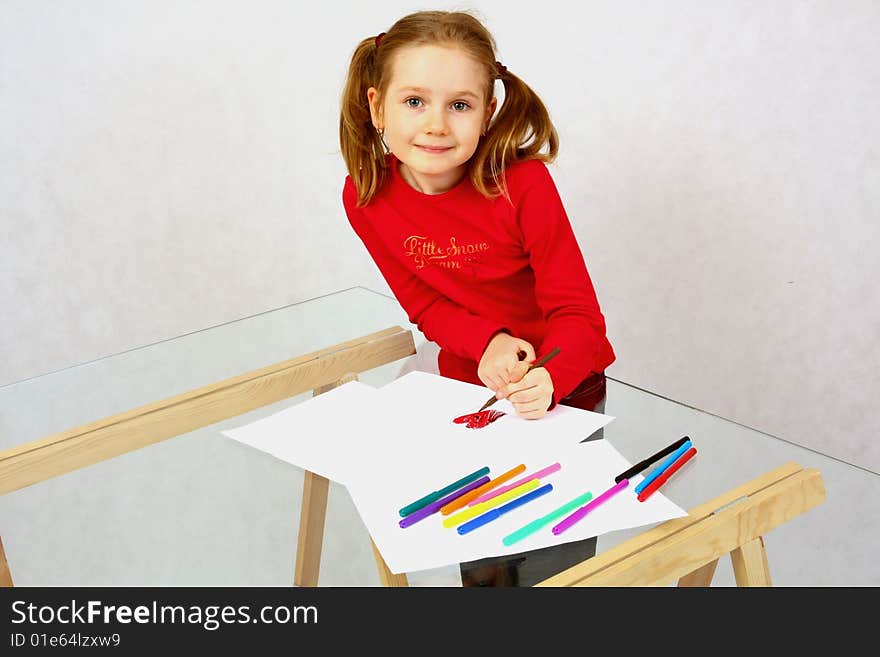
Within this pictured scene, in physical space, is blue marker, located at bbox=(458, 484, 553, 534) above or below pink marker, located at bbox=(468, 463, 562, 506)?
below

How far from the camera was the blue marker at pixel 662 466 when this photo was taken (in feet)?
2.94

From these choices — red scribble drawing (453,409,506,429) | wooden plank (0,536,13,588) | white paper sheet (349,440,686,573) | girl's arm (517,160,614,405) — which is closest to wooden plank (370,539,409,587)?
white paper sheet (349,440,686,573)

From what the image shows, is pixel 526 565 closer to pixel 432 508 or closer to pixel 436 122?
pixel 432 508

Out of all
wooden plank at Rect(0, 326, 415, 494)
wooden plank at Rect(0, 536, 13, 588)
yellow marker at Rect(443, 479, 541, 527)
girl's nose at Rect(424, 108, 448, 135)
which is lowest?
yellow marker at Rect(443, 479, 541, 527)

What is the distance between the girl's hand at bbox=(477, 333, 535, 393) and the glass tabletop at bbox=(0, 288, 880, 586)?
0.31 feet

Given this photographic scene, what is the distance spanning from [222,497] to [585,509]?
1.17ft

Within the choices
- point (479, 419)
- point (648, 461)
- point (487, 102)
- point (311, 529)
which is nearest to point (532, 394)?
point (479, 419)

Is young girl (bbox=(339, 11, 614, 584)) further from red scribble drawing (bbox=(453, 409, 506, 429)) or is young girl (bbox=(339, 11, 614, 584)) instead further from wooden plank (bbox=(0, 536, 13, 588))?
wooden plank (bbox=(0, 536, 13, 588))

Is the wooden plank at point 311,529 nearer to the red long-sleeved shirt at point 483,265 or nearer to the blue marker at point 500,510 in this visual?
the blue marker at point 500,510

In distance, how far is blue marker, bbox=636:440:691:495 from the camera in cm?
90

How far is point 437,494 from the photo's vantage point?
0.89 metres

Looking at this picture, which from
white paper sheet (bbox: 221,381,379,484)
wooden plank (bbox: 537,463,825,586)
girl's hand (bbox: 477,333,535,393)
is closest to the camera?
wooden plank (bbox: 537,463,825,586)

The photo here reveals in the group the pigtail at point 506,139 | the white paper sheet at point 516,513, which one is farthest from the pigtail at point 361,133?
the white paper sheet at point 516,513
